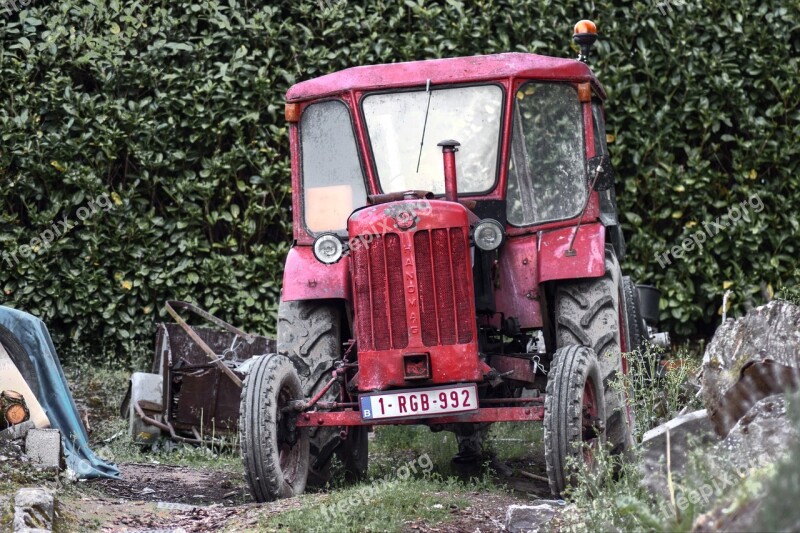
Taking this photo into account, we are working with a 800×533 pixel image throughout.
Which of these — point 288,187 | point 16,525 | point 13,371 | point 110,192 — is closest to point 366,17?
point 288,187

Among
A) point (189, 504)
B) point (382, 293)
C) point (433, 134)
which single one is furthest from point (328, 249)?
point (189, 504)

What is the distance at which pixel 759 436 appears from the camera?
3982 mm

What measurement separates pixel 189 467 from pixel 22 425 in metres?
1.26

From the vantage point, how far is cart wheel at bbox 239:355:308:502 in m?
5.46

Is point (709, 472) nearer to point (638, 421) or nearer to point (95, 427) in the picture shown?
point (638, 421)

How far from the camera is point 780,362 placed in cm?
433

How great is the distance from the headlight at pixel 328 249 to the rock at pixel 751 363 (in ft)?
5.86

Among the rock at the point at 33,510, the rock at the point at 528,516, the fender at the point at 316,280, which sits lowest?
the rock at the point at 528,516

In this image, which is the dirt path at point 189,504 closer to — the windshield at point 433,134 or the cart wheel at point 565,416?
the cart wheel at point 565,416

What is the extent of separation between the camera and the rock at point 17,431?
6152 millimetres

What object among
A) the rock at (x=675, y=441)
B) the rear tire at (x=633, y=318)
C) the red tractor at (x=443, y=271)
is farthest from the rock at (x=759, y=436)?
the rear tire at (x=633, y=318)

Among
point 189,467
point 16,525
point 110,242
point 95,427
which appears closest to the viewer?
point 16,525

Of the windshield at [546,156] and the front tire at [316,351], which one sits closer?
the front tire at [316,351]

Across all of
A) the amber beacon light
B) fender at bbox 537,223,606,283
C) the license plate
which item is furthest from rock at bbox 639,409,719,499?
the amber beacon light
